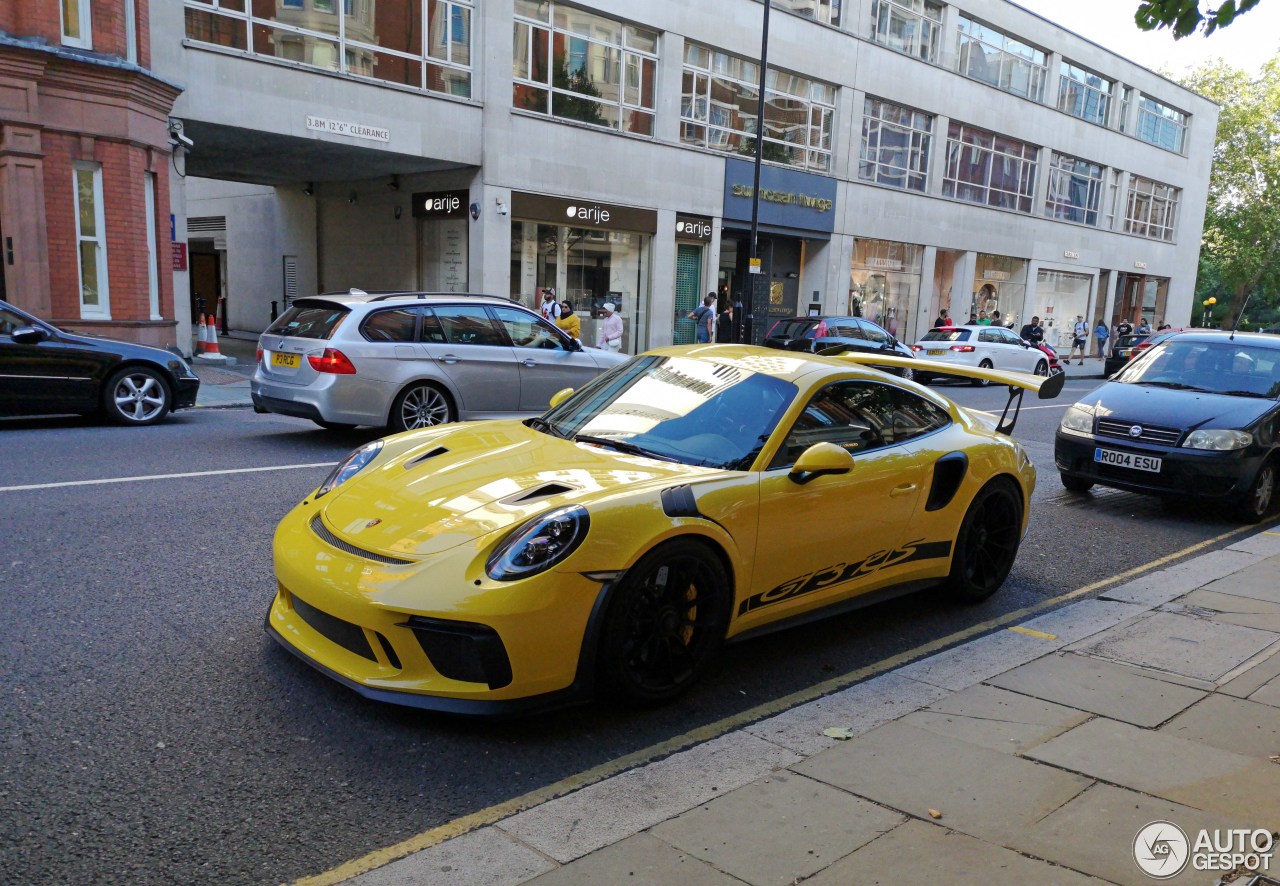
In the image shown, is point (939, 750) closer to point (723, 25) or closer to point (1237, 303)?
point (723, 25)

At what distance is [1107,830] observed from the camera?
9.84 feet

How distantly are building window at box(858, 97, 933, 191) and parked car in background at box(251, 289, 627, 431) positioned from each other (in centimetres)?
2396

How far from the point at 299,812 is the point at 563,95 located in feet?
74.0

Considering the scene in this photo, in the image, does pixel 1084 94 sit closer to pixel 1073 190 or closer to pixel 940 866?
pixel 1073 190

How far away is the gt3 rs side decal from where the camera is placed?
4.34 m

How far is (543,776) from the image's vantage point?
3449 mm

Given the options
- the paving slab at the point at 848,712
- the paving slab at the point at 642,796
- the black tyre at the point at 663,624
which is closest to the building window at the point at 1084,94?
the paving slab at the point at 848,712

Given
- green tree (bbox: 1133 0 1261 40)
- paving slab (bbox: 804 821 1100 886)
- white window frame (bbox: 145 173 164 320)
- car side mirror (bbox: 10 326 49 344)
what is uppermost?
green tree (bbox: 1133 0 1261 40)

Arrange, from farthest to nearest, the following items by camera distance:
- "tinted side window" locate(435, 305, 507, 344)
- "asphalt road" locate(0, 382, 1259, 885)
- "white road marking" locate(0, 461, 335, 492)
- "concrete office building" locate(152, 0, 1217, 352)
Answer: "concrete office building" locate(152, 0, 1217, 352)
"tinted side window" locate(435, 305, 507, 344)
"white road marking" locate(0, 461, 335, 492)
"asphalt road" locate(0, 382, 1259, 885)

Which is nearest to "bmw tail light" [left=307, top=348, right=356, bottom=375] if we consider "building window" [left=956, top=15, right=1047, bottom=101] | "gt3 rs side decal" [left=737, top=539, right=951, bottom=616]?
"gt3 rs side decal" [left=737, top=539, right=951, bottom=616]

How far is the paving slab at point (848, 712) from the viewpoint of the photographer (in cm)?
372

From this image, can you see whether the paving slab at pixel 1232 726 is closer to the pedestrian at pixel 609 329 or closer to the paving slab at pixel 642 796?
the paving slab at pixel 642 796

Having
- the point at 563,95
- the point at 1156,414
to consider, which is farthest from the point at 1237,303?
the point at 1156,414

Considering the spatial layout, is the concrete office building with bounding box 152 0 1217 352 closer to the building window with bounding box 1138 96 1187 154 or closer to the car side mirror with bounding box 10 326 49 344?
the building window with bounding box 1138 96 1187 154
